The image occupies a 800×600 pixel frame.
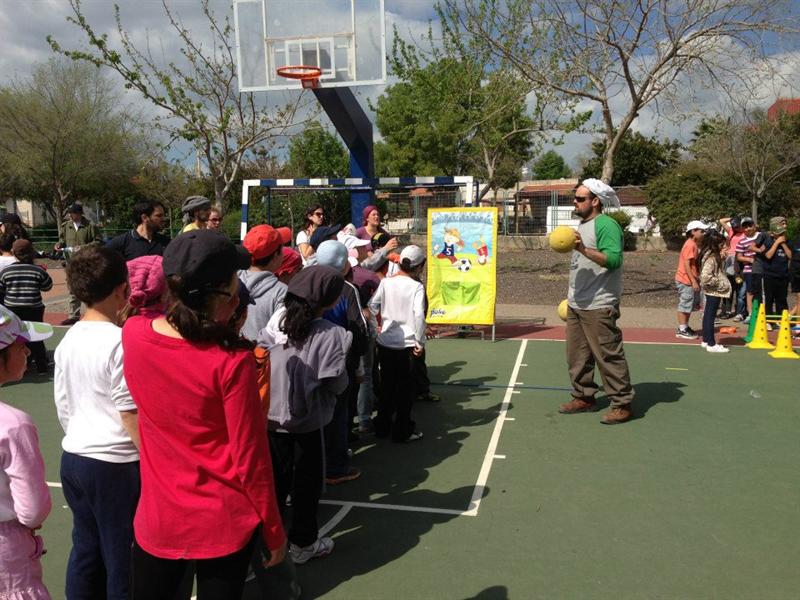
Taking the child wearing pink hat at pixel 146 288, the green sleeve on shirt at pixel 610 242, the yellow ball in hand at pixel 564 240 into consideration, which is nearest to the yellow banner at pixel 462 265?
the green sleeve on shirt at pixel 610 242

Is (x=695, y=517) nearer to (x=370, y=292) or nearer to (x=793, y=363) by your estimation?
(x=370, y=292)

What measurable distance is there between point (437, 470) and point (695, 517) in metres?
1.89

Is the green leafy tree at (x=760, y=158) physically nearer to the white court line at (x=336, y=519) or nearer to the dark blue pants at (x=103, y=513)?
the white court line at (x=336, y=519)

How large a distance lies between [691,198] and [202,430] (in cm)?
3308

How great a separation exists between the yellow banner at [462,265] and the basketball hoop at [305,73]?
3291 millimetres

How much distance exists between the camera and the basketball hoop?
11922 mm

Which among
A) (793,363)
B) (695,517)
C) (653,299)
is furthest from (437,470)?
(653,299)

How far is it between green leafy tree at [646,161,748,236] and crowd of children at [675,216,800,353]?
18840 mm

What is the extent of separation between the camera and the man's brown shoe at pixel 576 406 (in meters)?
6.84

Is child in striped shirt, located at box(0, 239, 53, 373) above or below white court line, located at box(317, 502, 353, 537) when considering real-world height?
above

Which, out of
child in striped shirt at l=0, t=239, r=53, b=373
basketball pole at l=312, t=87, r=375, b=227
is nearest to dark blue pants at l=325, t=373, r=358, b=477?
child in striped shirt at l=0, t=239, r=53, b=373

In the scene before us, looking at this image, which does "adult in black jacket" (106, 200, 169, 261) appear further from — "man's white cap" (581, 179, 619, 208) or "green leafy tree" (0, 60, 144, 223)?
"green leafy tree" (0, 60, 144, 223)

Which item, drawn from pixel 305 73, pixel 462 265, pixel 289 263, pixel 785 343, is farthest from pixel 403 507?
pixel 305 73

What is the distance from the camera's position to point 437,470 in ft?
17.8
